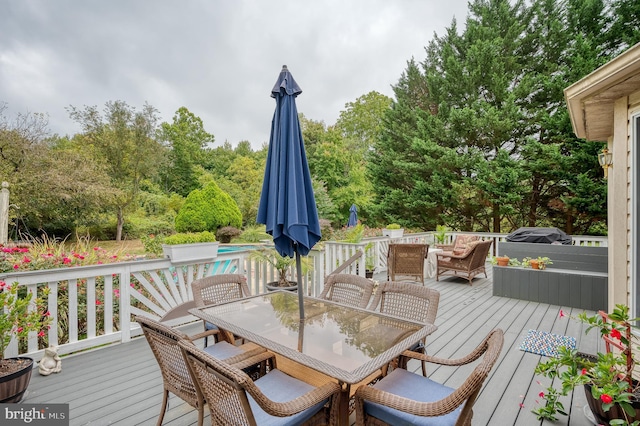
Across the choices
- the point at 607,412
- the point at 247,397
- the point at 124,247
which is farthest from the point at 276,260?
the point at 607,412

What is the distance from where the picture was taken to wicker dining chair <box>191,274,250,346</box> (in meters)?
2.66

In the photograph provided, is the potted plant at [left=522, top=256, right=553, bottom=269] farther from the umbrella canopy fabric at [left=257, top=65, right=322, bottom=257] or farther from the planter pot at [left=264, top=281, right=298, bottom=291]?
the umbrella canopy fabric at [left=257, top=65, right=322, bottom=257]

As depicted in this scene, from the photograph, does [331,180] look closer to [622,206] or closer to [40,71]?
[40,71]

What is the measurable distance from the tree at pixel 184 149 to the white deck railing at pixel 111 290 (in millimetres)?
18712

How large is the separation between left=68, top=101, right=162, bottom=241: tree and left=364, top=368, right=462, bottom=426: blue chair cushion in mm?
17629

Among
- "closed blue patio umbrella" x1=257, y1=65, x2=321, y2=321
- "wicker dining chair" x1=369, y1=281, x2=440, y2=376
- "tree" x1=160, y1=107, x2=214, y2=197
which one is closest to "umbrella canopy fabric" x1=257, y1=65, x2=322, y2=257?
"closed blue patio umbrella" x1=257, y1=65, x2=321, y2=321

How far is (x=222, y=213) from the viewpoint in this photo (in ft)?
48.1

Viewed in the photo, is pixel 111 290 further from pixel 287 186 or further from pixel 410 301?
pixel 410 301

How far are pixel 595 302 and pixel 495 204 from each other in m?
8.28

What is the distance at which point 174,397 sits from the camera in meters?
2.37

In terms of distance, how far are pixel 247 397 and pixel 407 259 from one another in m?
5.11

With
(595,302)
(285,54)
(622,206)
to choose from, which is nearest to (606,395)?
(622,206)

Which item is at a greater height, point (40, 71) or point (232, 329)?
point (40, 71)

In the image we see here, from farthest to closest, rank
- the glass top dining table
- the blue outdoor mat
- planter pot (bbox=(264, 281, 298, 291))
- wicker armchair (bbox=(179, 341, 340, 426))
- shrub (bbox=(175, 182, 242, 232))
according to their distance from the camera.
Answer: shrub (bbox=(175, 182, 242, 232)) → planter pot (bbox=(264, 281, 298, 291)) → the blue outdoor mat → the glass top dining table → wicker armchair (bbox=(179, 341, 340, 426))
